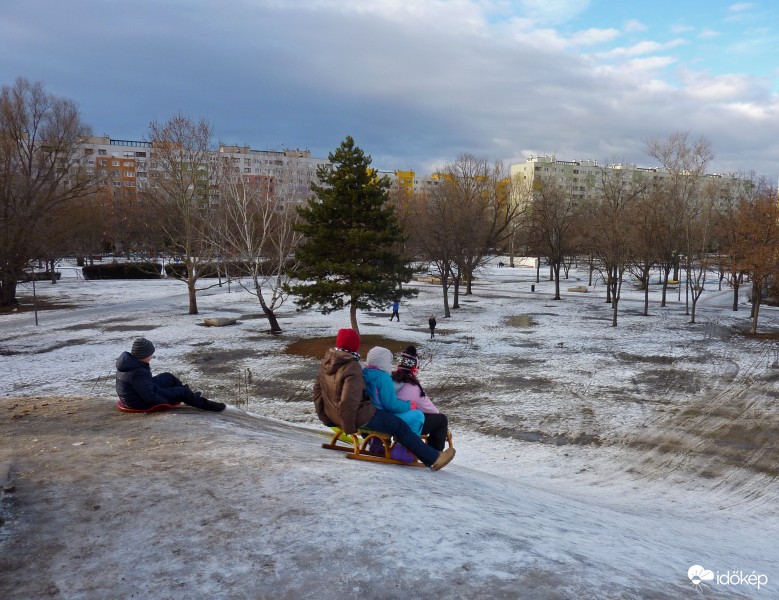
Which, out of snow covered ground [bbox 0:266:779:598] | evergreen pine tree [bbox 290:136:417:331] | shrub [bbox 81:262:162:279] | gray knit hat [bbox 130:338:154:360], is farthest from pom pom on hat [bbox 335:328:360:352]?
shrub [bbox 81:262:162:279]

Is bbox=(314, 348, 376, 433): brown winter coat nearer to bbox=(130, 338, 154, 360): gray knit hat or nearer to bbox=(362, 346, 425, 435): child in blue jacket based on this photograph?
bbox=(362, 346, 425, 435): child in blue jacket

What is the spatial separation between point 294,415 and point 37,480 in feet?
25.4

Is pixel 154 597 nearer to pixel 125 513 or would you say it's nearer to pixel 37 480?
pixel 125 513

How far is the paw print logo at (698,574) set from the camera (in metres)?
4.18

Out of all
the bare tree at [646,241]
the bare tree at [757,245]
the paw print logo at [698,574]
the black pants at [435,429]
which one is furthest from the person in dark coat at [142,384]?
the bare tree at [646,241]

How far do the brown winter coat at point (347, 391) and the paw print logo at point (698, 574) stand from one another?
3155 mm

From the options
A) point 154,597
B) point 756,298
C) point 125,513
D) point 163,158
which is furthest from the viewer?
point 163,158

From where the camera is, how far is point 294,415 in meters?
12.8

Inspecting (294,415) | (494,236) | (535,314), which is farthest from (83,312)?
(494,236)

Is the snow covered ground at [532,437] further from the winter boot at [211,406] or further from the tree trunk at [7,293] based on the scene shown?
the tree trunk at [7,293]

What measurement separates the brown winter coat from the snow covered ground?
1.70 ft

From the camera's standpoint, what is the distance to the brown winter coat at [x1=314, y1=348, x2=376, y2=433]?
19.2ft
